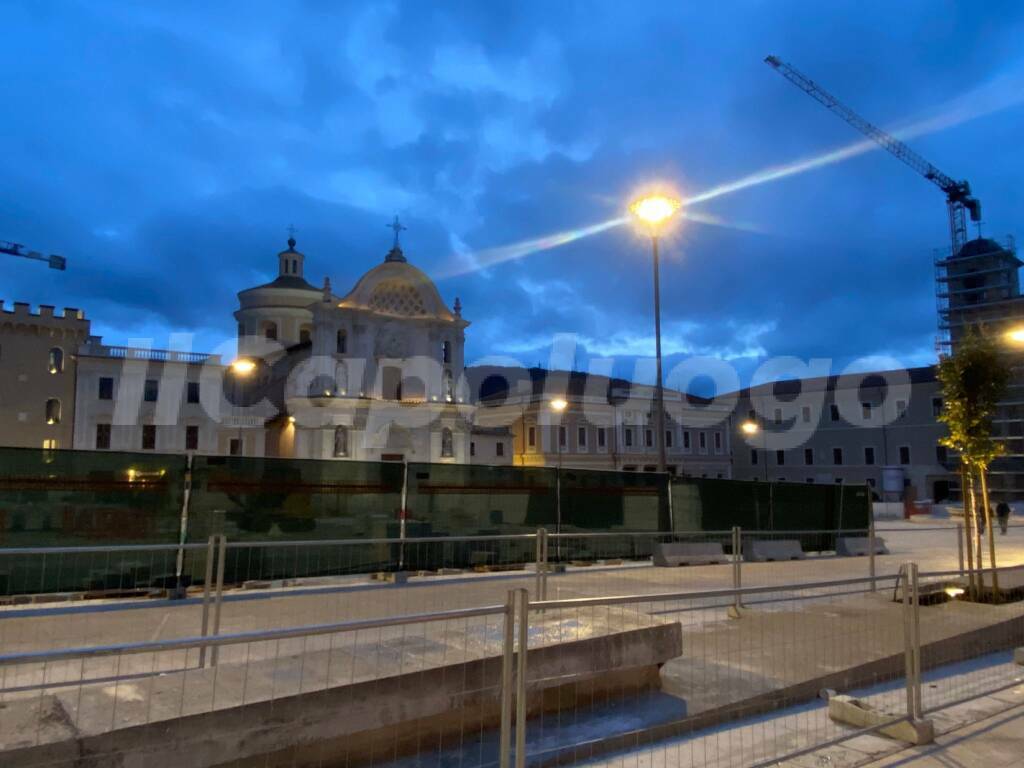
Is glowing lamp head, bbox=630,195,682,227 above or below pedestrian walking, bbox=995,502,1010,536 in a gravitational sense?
above

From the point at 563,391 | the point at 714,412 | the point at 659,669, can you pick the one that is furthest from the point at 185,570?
the point at 714,412

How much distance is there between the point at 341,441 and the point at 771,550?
91.2ft

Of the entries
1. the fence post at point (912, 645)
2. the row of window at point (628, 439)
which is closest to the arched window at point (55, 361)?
the row of window at point (628, 439)

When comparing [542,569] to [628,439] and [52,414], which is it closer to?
[52,414]

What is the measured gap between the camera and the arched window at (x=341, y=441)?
40.4m

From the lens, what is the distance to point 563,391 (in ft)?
190

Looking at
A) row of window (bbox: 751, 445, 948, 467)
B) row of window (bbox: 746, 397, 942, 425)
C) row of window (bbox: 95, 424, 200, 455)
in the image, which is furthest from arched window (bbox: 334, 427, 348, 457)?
row of window (bbox: 751, 445, 948, 467)

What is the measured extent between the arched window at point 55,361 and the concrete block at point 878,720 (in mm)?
51431

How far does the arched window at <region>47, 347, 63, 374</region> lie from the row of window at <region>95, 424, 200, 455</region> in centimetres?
519

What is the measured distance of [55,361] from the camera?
153 feet

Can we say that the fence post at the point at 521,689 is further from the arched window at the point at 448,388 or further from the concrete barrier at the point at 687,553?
the arched window at the point at 448,388

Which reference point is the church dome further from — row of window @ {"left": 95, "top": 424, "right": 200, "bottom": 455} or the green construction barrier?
the green construction barrier

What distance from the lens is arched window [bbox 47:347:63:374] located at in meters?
46.4

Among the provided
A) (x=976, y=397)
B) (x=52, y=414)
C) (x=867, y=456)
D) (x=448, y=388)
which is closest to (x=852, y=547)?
(x=976, y=397)
